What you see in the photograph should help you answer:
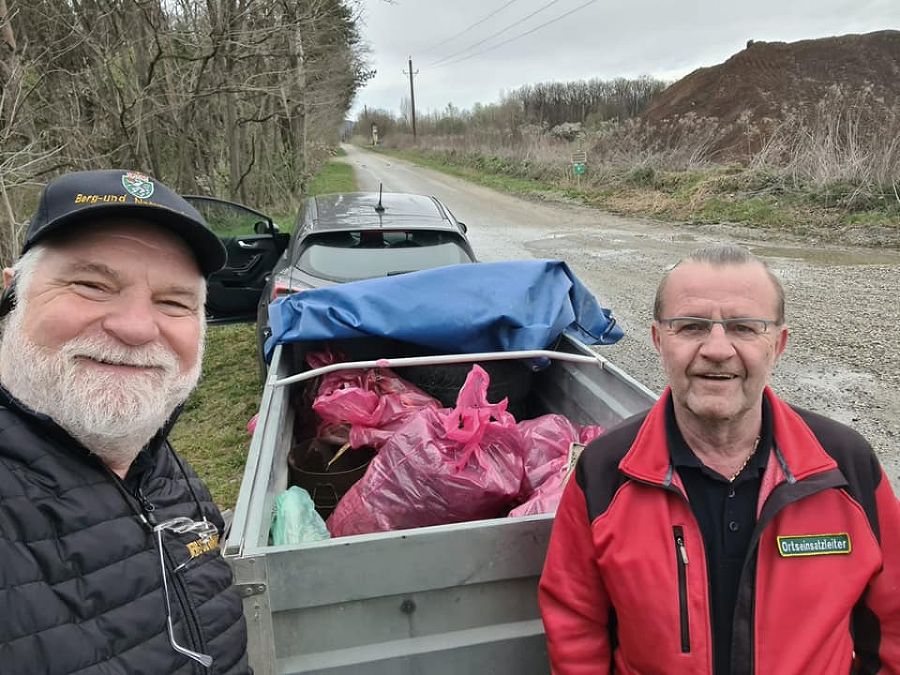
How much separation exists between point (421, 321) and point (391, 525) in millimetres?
1240

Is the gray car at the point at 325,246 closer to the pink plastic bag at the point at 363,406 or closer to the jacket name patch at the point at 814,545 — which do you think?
the pink plastic bag at the point at 363,406

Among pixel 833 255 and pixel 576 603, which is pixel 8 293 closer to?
pixel 576 603

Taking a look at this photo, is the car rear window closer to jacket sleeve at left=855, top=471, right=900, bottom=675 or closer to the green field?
the green field

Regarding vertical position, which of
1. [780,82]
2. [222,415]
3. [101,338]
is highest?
[780,82]

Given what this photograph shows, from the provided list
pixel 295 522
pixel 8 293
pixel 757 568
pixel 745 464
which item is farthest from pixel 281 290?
pixel 757 568

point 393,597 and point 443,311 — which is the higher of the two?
point 443,311

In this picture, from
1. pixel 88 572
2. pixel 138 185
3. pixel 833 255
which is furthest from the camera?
pixel 833 255

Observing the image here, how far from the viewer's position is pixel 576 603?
1618 millimetres

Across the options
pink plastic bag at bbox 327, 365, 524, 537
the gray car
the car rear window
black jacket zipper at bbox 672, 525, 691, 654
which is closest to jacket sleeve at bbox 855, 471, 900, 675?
black jacket zipper at bbox 672, 525, 691, 654

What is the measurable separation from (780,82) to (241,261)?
3291 centimetres

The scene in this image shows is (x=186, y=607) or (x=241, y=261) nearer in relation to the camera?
(x=186, y=607)

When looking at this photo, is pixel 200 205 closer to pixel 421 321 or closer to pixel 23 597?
pixel 421 321

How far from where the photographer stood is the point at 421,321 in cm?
319

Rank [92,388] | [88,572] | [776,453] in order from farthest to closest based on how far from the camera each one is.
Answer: [776,453]
[92,388]
[88,572]
